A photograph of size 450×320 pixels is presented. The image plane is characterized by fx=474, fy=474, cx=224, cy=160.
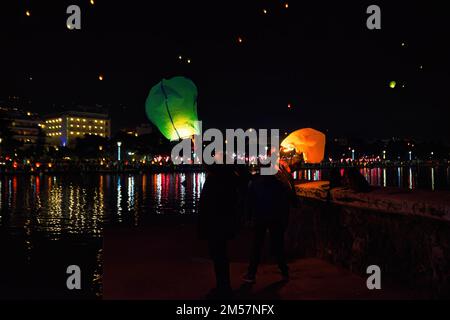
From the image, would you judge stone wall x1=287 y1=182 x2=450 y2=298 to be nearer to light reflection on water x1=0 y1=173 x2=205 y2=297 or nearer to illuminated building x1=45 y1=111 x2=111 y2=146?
light reflection on water x1=0 y1=173 x2=205 y2=297

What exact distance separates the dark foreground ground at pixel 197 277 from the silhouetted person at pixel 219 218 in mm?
299

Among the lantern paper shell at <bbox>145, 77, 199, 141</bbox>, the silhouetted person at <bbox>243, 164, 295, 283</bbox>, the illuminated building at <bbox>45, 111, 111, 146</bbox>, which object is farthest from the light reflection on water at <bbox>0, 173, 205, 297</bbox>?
the illuminated building at <bbox>45, 111, 111, 146</bbox>

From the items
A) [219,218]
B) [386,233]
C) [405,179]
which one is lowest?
[405,179]

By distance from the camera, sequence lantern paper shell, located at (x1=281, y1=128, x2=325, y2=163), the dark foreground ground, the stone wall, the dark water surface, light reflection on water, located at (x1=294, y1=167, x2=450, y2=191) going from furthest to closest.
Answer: light reflection on water, located at (x1=294, y1=167, x2=450, y2=191) → lantern paper shell, located at (x1=281, y1=128, x2=325, y2=163) → the dark water surface → the dark foreground ground → the stone wall

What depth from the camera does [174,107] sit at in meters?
34.0

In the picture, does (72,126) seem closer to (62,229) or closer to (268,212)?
(62,229)

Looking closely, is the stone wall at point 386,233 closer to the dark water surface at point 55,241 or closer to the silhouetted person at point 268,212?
the silhouetted person at point 268,212

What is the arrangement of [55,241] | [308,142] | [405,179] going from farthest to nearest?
1. [405,179]
2. [308,142]
3. [55,241]

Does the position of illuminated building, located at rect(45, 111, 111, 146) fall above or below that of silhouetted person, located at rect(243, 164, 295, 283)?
above

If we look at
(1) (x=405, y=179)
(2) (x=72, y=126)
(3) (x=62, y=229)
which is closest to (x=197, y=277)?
(3) (x=62, y=229)

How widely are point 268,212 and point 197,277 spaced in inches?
52.8

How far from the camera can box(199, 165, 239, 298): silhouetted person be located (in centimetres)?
545

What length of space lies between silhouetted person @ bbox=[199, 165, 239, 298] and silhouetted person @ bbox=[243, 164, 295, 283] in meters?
0.56
